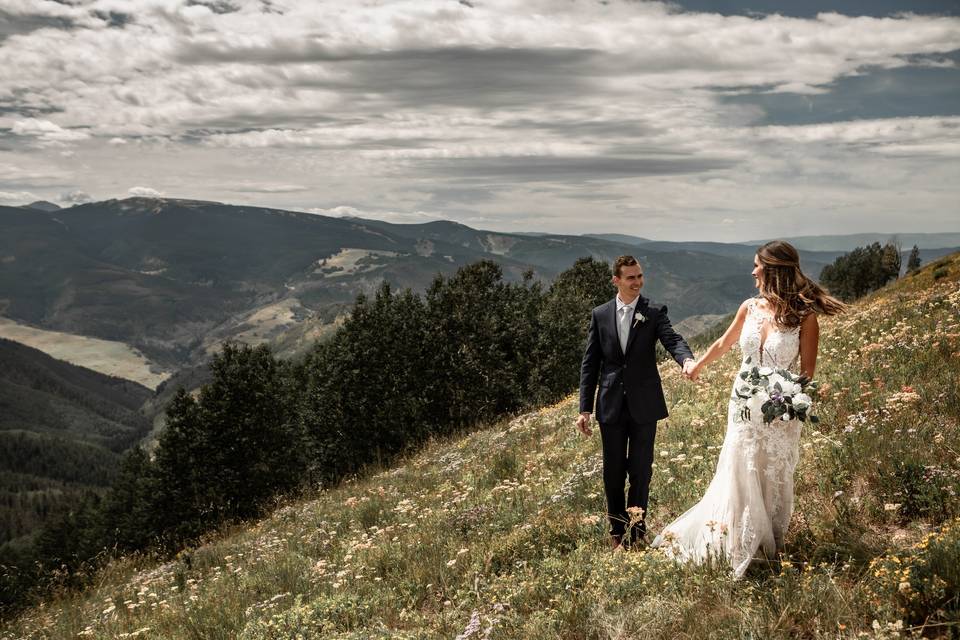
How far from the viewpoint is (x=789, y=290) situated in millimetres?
5684

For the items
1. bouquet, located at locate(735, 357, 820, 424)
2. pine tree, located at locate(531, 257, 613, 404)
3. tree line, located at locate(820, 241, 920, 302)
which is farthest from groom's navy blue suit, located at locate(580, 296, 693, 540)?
tree line, located at locate(820, 241, 920, 302)

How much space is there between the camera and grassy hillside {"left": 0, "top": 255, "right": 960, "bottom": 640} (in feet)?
15.0

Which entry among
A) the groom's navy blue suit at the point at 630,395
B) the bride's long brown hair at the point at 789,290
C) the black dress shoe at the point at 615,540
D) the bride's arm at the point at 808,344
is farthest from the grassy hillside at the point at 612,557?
the bride's long brown hair at the point at 789,290

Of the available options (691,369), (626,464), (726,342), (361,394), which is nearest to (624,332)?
(691,369)

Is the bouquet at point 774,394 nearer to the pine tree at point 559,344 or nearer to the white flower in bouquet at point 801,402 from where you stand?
the white flower in bouquet at point 801,402

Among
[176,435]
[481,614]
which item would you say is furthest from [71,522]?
[481,614]

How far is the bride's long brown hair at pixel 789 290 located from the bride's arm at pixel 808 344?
0.09m

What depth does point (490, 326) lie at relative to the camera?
52.8 m

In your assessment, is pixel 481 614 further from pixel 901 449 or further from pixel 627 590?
pixel 901 449

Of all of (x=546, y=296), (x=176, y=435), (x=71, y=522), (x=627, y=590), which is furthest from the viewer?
(x=71, y=522)

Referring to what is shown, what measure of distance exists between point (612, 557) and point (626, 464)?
3.49ft

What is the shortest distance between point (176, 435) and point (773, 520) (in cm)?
4510

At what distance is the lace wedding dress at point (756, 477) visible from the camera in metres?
5.59

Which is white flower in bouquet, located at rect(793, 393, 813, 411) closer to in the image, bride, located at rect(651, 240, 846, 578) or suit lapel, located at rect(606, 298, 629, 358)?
bride, located at rect(651, 240, 846, 578)
